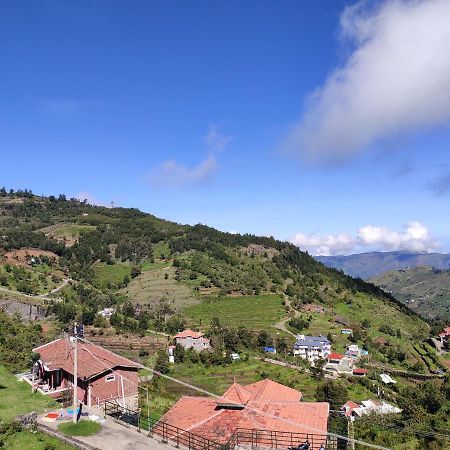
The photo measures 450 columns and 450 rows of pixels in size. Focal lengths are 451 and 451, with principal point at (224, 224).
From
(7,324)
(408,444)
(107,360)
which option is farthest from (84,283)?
(408,444)

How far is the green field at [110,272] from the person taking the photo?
4995 inches

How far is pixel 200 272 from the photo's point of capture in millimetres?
133625

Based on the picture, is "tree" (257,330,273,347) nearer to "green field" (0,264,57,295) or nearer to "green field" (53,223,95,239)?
"green field" (0,264,57,295)

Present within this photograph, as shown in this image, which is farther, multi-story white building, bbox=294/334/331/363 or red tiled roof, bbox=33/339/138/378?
multi-story white building, bbox=294/334/331/363

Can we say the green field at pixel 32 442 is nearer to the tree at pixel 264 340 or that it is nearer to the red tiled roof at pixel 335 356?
the tree at pixel 264 340

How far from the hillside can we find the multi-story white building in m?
4.97

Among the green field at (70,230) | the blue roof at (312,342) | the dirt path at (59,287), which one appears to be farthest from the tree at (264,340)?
the green field at (70,230)

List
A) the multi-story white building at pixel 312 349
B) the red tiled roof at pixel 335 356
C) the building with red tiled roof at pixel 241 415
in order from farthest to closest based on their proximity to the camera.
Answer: the multi-story white building at pixel 312 349
the red tiled roof at pixel 335 356
the building with red tiled roof at pixel 241 415

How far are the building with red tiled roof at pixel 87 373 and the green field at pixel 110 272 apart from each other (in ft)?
308

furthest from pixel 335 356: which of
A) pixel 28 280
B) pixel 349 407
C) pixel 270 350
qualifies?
pixel 28 280

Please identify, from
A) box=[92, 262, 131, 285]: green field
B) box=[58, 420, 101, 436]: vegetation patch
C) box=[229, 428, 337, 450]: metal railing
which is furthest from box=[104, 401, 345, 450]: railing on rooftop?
box=[92, 262, 131, 285]: green field

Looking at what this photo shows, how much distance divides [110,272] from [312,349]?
6810cm

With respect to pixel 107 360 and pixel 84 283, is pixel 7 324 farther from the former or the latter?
pixel 84 283

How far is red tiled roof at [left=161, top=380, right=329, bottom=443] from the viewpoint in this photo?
2497 centimetres
